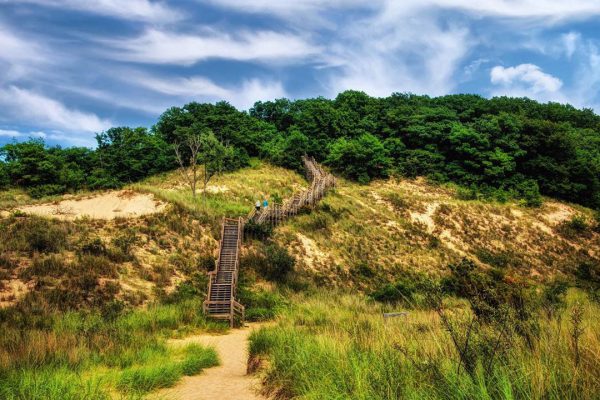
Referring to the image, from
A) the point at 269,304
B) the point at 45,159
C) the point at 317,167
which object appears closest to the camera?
the point at 269,304

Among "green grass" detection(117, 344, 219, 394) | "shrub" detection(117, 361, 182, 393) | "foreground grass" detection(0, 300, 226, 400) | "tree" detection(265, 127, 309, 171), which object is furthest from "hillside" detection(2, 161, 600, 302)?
"shrub" detection(117, 361, 182, 393)

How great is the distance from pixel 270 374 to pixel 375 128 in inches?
2250

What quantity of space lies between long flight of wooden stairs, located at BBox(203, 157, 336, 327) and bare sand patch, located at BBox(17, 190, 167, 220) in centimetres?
646

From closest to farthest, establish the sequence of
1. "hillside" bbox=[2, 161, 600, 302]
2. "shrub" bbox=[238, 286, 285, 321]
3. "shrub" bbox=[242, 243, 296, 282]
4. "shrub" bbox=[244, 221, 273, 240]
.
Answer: "shrub" bbox=[238, 286, 285, 321] → "hillside" bbox=[2, 161, 600, 302] → "shrub" bbox=[242, 243, 296, 282] → "shrub" bbox=[244, 221, 273, 240]

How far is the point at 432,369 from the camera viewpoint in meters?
3.87

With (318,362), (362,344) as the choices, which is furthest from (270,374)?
(362,344)

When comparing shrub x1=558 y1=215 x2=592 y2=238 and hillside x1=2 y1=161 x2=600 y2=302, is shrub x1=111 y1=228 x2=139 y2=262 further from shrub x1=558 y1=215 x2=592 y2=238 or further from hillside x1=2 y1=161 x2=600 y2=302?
shrub x1=558 y1=215 x2=592 y2=238

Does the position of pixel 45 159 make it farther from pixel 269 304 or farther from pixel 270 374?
pixel 270 374

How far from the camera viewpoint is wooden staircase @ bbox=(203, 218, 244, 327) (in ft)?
53.8

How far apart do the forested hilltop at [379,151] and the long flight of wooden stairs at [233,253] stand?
47.7 feet

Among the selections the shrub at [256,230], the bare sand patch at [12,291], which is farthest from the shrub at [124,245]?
the shrub at [256,230]

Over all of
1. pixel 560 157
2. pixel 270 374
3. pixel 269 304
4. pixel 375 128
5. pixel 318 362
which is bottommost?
pixel 269 304

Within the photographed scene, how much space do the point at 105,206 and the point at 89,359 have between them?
22.9 metres

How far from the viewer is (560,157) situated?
51.9 metres
